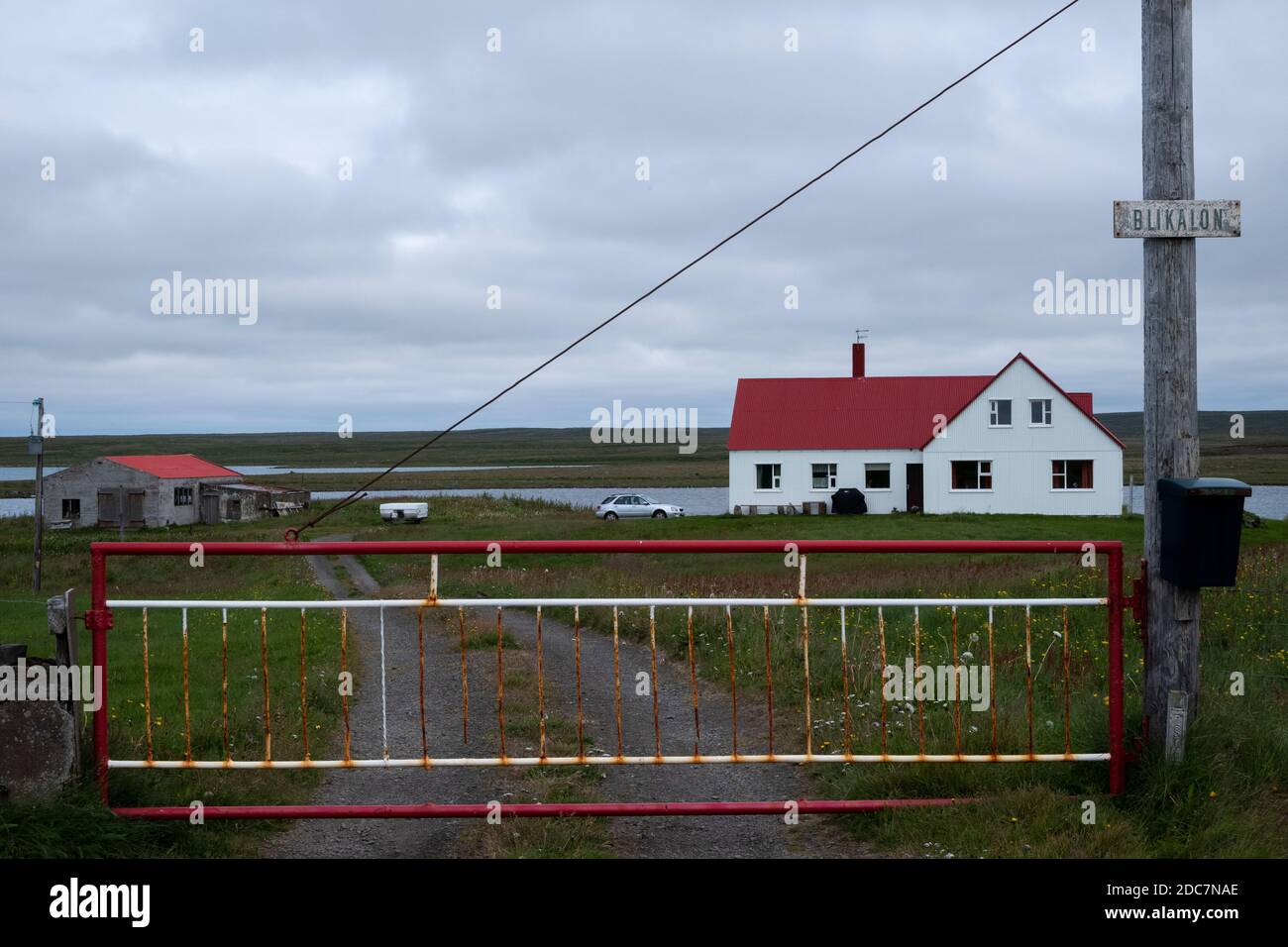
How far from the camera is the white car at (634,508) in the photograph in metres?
52.1

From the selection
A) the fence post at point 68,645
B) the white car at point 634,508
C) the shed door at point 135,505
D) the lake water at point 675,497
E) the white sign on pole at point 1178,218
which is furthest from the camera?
the lake water at point 675,497

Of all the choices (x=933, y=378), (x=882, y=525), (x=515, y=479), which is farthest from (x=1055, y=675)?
(x=515, y=479)

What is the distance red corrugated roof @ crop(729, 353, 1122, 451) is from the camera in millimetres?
48031

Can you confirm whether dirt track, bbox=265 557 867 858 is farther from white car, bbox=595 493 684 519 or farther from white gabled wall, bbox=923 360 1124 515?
white car, bbox=595 493 684 519

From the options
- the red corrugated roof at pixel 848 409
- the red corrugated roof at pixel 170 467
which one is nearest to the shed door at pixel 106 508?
the red corrugated roof at pixel 170 467

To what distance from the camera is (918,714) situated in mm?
6711

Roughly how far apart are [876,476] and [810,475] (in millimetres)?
2846

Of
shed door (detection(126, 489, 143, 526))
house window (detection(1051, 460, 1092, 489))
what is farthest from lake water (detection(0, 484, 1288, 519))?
shed door (detection(126, 489, 143, 526))

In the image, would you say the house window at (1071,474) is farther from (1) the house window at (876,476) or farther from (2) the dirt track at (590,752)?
(2) the dirt track at (590,752)

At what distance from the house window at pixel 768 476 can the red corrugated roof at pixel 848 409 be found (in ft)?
3.15

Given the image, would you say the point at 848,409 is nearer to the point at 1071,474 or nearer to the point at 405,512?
the point at 1071,474

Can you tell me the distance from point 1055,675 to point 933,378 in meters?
43.3

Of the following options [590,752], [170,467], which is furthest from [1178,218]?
[170,467]

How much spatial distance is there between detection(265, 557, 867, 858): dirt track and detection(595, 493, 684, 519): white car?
38.9 m
